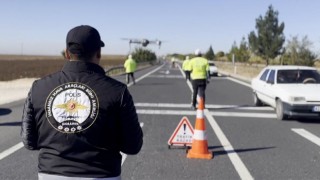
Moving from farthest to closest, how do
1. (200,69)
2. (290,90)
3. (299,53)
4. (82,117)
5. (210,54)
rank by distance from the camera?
(210,54) → (299,53) → (200,69) → (290,90) → (82,117)

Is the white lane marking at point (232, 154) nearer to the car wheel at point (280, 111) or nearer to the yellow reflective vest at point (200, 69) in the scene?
the car wheel at point (280, 111)

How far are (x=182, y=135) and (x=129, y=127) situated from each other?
4928mm

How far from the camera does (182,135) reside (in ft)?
23.9

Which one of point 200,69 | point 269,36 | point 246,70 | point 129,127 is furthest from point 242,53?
point 129,127

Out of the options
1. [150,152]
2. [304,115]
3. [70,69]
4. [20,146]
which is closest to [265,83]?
[304,115]

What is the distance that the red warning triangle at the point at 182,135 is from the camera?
7273 mm

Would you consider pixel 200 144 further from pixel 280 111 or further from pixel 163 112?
pixel 163 112

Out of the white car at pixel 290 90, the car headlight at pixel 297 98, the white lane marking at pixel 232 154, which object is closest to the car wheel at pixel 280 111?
the white car at pixel 290 90

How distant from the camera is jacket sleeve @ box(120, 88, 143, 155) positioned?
7.84 feet

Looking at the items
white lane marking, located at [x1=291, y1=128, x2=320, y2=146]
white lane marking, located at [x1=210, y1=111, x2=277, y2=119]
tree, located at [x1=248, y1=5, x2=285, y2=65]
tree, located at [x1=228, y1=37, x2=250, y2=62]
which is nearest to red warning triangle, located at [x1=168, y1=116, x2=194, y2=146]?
white lane marking, located at [x1=291, y1=128, x2=320, y2=146]

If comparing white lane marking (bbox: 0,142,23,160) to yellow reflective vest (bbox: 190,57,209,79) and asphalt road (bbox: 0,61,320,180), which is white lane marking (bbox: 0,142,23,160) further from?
yellow reflective vest (bbox: 190,57,209,79)

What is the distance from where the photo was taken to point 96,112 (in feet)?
7.66

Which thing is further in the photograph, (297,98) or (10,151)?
(297,98)

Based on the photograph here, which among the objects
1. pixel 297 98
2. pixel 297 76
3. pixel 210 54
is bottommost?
pixel 297 98
